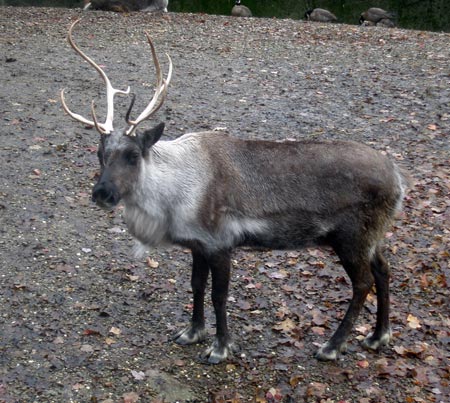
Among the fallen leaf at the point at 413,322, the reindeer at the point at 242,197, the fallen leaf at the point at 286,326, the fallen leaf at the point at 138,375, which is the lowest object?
the fallen leaf at the point at 286,326

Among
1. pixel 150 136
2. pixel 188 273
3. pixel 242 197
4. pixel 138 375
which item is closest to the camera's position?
pixel 150 136

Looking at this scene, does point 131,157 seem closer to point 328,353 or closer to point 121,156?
point 121,156

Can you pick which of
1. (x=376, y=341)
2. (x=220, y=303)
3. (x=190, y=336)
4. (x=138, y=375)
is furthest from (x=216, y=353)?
(x=376, y=341)

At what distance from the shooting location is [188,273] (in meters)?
6.46

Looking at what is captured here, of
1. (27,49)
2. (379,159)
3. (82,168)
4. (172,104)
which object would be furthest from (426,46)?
(379,159)

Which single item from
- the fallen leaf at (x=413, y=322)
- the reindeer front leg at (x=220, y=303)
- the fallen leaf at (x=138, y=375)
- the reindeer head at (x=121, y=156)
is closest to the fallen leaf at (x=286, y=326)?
the reindeer front leg at (x=220, y=303)

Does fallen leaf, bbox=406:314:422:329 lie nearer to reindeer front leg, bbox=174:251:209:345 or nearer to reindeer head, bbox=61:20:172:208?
reindeer front leg, bbox=174:251:209:345

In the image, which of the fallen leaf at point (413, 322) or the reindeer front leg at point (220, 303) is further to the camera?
the fallen leaf at point (413, 322)

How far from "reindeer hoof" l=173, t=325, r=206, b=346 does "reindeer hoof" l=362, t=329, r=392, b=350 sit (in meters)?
1.35

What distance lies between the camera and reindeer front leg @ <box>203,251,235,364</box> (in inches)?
196

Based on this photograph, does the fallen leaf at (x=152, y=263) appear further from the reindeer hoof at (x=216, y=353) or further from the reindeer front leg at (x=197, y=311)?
the reindeer hoof at (x=216, y=353)

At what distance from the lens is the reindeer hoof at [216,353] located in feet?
17.1

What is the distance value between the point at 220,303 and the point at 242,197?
0.82 metres

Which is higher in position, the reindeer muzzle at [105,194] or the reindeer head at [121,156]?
the reindeer head at [121,156]
